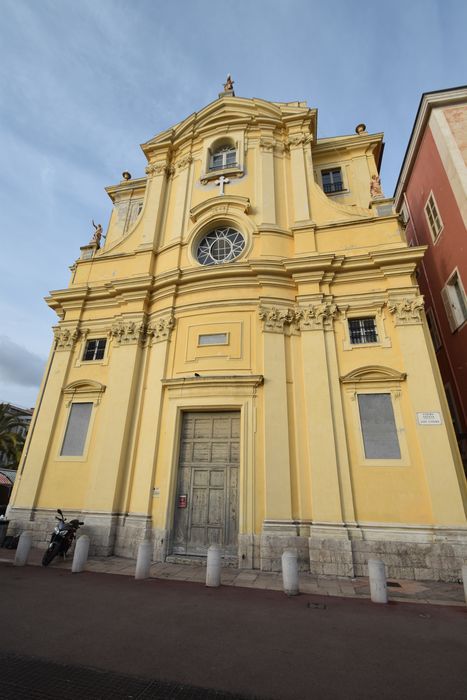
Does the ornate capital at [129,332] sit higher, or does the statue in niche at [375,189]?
the statue in niche at [375,189]

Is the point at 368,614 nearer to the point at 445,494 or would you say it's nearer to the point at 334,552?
the point at 334,552

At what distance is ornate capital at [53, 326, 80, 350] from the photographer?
13562 mm

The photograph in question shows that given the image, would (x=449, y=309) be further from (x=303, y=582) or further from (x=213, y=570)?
(x=213, y=570)

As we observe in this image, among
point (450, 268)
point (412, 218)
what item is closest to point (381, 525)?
point (450, 268)

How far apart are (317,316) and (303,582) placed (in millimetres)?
7354

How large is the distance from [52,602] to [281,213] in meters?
13.6

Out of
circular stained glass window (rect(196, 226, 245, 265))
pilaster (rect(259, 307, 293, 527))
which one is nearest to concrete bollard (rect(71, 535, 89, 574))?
pilaster (rect(259, 307, 293, 527))

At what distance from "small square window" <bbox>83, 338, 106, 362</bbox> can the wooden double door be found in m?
4.69

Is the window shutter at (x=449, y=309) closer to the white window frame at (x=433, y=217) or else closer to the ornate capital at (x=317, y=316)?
the white window frame at (x=433, y=217)

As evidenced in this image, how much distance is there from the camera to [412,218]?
17.5m

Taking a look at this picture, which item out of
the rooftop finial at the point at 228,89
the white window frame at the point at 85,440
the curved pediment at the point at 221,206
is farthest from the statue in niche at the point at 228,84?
the white window frame at the point at 85,440

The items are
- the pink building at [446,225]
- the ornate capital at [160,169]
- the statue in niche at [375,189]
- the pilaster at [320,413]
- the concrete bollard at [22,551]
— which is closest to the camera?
the concrete bollard at [22,551]

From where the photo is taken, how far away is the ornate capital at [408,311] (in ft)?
34.2

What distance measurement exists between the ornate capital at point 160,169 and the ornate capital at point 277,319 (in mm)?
9741
